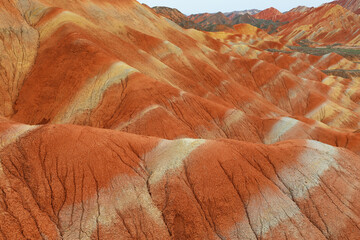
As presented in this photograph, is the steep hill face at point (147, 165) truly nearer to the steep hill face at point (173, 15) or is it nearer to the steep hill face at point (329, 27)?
the steep hill face at point (173, 15)

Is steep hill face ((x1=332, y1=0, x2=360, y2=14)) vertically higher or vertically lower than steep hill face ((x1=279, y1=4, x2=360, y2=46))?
higher

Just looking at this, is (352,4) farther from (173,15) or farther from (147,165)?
(147,165)

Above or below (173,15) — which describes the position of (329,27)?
above

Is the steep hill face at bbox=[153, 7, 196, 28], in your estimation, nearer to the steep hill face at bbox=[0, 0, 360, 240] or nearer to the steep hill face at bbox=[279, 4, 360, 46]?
the steep hill face at bbox=[279, 4, 360, 46]

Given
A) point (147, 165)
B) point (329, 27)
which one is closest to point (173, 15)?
point (329, 27)

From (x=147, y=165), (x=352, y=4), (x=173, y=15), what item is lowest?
(x=147, y=165)

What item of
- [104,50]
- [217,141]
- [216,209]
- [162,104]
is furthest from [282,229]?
[104,50]

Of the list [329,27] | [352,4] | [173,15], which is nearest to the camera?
[329,27]

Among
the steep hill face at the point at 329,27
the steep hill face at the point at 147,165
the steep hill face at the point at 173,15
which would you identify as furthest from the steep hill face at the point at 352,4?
the steep hill face at the point at 147,165

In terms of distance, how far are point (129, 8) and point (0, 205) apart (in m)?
47.6

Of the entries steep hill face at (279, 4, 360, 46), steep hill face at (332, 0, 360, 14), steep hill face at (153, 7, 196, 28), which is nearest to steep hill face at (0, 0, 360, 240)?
steep hill face at (153, 7, 196, 28)

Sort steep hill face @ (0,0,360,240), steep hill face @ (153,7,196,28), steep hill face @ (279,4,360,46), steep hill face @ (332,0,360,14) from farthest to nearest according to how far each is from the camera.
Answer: steep hill face @ (332,0,360,14) < steep hill face @ (153,7,196,28) < steep hill face @ (279,4,360,46) < steep hill face @ (0,0,360,240)

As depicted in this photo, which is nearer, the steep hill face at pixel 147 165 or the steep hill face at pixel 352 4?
the steep hill face at pixel 147 165

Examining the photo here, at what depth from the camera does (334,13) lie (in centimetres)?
14212
